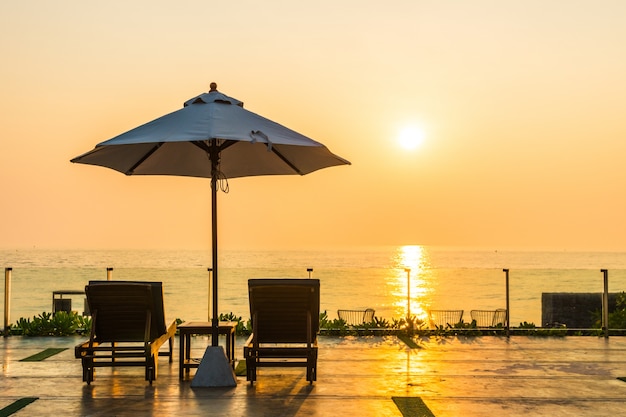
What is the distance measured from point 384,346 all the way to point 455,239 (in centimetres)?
7322

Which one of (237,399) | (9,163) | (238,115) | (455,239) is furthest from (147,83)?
(455,239)

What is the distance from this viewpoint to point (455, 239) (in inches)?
3241

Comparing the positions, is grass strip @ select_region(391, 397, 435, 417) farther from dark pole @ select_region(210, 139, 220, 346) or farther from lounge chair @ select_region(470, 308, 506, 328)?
lounge chair @ select_region(470, 308, 506, 328)

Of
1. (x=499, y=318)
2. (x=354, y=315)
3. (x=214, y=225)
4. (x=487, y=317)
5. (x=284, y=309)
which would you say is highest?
(x=214, y=225)

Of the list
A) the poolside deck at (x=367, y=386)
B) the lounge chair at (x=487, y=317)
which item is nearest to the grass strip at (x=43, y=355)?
the poolside deck at (x=367, y=386)

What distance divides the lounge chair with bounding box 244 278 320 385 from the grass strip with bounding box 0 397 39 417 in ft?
6.31

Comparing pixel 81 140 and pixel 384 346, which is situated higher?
pixel 81 140

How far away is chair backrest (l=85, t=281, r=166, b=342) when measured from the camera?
7.77 m

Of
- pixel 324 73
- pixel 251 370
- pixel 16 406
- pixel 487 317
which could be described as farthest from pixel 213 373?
pixel 487 317

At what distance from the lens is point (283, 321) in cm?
789

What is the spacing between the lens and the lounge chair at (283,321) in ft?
24.9

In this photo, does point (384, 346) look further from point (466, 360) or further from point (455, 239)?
point (455, 239)

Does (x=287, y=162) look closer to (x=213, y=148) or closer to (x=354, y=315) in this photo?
(x=213, y=148)

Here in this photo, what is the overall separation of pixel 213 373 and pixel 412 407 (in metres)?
1.93
